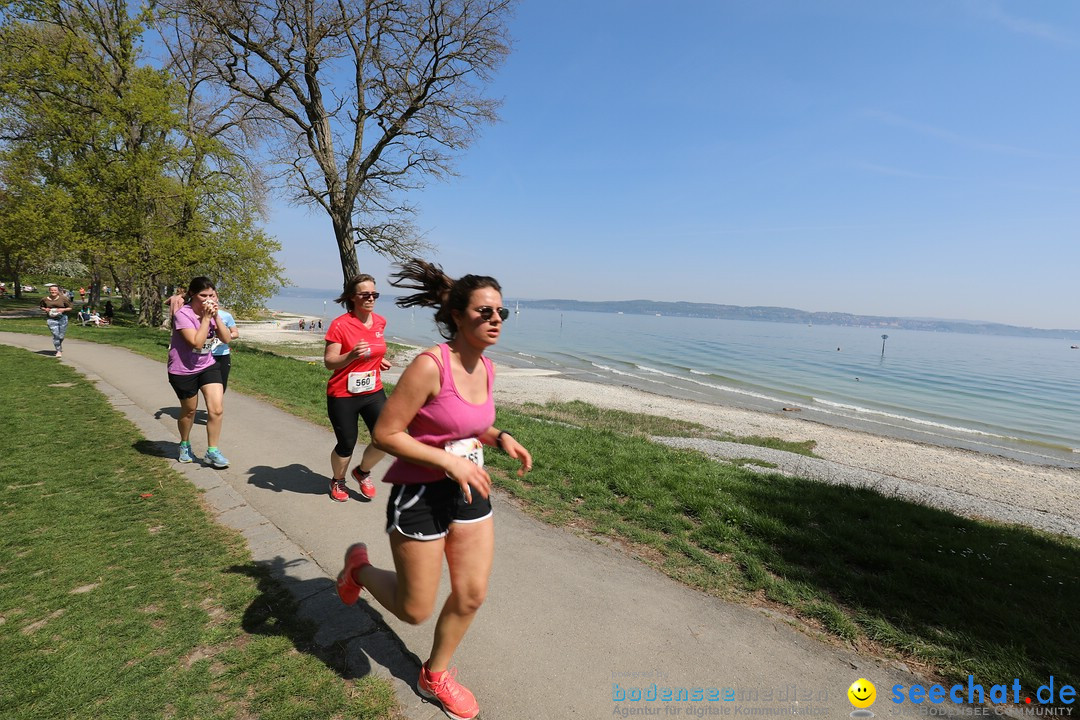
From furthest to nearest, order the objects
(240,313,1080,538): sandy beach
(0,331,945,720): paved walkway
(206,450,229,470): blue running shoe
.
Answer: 1. (240,313,1080,538): sandy beach
2. (206,450,229,470): blue running shoe
3. (0,331,945,720): paved walkway

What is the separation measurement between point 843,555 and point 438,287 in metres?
4.22

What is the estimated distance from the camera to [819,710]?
2.56 m

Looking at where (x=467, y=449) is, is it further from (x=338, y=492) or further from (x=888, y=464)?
(x=888, y=464)

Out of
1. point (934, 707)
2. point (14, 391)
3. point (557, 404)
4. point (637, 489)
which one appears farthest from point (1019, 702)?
point (557, 404)

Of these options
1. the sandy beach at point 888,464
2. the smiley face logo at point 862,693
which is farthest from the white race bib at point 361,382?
the sandy beach at point 888,464

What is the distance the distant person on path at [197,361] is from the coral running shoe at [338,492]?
1643 mm

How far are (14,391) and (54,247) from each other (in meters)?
17.2

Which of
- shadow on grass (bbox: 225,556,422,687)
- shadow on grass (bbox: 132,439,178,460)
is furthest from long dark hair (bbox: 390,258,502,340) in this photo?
shadow on grass (bbox: 132,439,178,460)

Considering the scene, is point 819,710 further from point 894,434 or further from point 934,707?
point 894,434

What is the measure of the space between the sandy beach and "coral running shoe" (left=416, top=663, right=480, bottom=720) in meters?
7.47

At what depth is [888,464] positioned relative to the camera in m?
13.0

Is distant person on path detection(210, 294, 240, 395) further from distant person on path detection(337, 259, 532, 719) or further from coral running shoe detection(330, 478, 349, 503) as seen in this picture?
distant person on path detection(337, 259, 532, 719)

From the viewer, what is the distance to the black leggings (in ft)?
15.5

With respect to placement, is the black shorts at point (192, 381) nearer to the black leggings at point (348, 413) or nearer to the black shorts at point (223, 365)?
the black shorts at point (223, 365)
